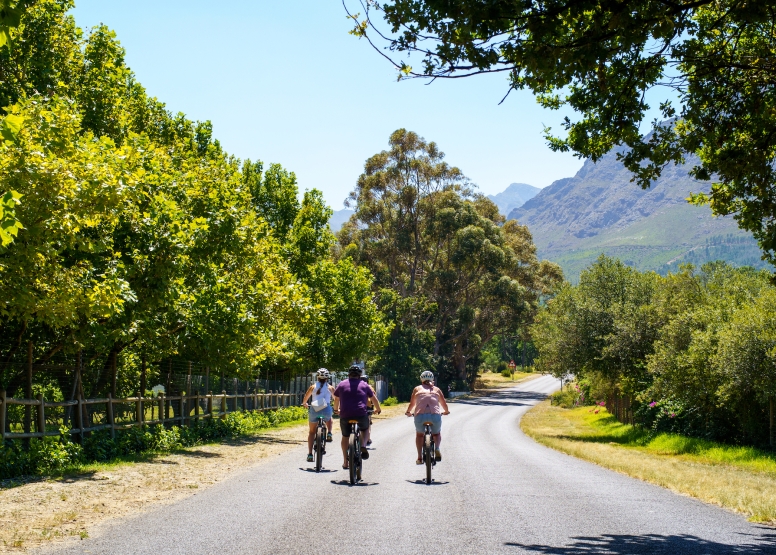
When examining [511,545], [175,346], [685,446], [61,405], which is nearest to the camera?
[511,545]

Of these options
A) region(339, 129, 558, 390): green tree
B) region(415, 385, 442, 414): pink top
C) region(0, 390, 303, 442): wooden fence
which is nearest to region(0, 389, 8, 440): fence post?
region(0, 390, 303, 442): wooden fence

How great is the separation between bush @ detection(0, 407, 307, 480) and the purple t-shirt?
525 cm

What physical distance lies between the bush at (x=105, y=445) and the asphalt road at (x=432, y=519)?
3354 millimetres

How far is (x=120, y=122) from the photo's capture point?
2173 cm

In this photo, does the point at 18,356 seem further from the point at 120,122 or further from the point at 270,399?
the point at 270,399

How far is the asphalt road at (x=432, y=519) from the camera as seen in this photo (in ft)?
25.1

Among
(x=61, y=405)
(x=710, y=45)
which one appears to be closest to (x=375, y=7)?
(x=710, y=45)

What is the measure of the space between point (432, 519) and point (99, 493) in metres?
5.34

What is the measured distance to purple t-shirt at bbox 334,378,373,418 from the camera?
13242 mm

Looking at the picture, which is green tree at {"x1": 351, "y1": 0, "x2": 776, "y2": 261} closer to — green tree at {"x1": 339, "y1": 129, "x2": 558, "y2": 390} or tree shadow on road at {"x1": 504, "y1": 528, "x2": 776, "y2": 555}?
tree shadow on road at {"x1": 504, "y1": 528, "x2": 776, "y2": 555}

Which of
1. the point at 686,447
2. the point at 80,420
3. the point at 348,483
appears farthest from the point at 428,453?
the point at 686,447

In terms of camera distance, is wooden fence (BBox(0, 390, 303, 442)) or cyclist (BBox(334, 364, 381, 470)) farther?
wooden fence (BBox(0, 390, 303, 442))

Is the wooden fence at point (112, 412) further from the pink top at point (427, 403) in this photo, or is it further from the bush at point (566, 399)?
the bush at point (566, 399)

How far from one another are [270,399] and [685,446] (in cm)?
1739
